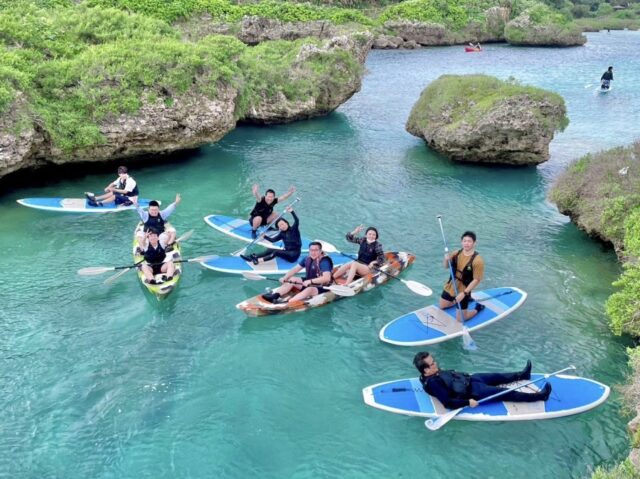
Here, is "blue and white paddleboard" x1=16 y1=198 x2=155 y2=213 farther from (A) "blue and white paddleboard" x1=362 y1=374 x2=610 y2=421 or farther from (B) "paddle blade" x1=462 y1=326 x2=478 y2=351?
(B) "paddle blade" x1=462 y1=326 x2=478 y2=351

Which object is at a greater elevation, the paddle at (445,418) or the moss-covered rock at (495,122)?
the moss-covered rock at (495,122)

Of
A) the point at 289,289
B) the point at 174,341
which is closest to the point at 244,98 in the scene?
the point at 289,289

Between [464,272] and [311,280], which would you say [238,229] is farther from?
[464,272]

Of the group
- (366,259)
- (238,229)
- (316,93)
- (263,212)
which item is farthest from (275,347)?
(316,93)

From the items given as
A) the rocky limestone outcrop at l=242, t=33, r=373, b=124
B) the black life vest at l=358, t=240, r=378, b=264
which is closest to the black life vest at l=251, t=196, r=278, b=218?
the black life vest at l=358, t=240, r=378, b=264

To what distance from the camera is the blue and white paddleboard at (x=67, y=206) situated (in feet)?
51.9

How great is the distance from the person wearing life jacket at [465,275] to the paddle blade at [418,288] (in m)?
0.37

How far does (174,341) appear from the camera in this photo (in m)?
10.8

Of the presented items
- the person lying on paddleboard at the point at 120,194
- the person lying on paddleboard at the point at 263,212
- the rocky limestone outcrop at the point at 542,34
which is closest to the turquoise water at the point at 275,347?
the person lying on paddleboard at the point at 120,194

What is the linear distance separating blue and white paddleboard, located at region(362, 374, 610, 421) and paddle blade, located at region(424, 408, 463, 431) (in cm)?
9

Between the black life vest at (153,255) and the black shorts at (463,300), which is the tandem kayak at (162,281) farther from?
the black shorts at (463,300)

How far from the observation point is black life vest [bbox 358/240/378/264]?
1263cm

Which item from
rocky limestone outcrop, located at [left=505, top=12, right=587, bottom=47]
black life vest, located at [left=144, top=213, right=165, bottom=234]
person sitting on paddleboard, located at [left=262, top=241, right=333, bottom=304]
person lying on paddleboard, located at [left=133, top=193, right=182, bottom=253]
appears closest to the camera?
person sitting on paddleboard, located at [left=262, top=241, right=333, bottom=304]

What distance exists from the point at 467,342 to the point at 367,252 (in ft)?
10.6
